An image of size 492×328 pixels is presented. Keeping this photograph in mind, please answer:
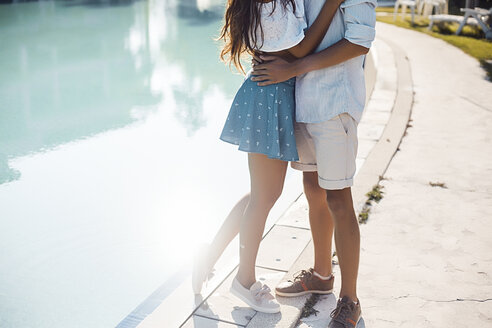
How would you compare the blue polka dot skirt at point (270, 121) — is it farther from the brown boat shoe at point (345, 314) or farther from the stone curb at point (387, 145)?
the stone curb at point (387, 145)

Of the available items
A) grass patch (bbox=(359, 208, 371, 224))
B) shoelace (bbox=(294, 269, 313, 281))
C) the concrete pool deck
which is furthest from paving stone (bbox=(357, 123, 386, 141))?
shoelace (bbox=(294, 269, 313, 281))

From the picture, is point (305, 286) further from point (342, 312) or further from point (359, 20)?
point (359, 20)

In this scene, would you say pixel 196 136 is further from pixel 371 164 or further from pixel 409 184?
pixel 409 184

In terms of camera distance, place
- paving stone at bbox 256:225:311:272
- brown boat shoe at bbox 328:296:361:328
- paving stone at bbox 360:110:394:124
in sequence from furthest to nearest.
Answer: paving stone at bbox 360:110:394:124
paving stone at bbox 256:225:311:272
brown boat shoe at bbox 328:296:361:328

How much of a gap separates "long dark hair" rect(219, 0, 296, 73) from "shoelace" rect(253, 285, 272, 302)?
3.09 feet

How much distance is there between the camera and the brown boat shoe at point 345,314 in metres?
2.38

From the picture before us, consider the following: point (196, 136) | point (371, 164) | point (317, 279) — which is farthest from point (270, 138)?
point (196, 136)

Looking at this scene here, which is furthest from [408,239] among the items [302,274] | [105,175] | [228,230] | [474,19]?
[474,19]

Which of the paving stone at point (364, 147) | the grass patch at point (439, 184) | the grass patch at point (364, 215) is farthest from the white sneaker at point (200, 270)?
the paving stone at point (364, 147)

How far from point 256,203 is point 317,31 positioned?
72cm

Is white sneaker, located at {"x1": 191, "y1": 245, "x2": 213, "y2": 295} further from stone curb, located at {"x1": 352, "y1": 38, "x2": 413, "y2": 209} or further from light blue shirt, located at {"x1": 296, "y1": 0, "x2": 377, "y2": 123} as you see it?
stone curb, located at {"x1": 352, "y1": 38, "x2": 413, "y2": 209}

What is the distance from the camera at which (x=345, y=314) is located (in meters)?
2.39

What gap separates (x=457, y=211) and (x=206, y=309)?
5.91ft

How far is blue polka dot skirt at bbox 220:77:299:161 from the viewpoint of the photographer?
2330mm
